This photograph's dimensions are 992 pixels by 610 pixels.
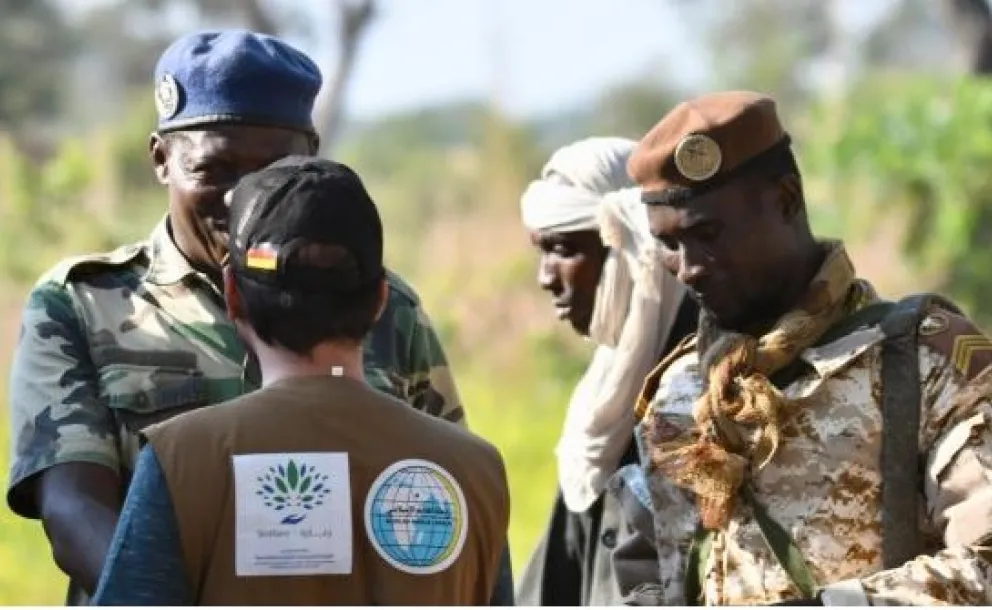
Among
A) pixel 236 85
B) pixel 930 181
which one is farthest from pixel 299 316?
pixel 930 181

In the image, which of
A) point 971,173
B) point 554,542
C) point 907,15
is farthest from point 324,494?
point 907,15

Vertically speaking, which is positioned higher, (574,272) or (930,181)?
(930,181)

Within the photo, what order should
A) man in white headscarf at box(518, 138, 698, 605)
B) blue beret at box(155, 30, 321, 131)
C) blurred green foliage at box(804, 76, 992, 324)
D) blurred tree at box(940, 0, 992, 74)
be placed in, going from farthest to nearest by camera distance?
1. blurred tree at box(940, 0, 992, 74)
2. blurred green foliage at box(804, 76, 992, 324)
3. man in white headscarf at box(518, 138, 698, 605)
4. blue beret at box(155, 30, 321, 131)

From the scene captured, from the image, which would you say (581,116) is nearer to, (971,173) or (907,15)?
(907,15)

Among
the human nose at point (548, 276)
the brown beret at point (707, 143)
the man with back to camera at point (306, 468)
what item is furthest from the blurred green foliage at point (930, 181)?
the man with back to camera at point (306, 468)

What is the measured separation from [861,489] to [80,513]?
122 centimetres

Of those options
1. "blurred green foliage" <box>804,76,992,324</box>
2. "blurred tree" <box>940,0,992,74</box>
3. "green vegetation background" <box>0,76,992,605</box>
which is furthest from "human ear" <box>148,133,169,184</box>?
"blurred tree" <box>940,0,992,74</box>

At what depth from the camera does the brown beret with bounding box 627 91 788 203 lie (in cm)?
406

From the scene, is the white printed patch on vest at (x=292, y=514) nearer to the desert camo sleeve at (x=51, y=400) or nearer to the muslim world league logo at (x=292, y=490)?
the muslim world league logo at (x=292, y=490)

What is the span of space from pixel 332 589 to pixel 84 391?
945mm

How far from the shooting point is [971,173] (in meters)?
13.2

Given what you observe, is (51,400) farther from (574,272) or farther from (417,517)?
(574,272)

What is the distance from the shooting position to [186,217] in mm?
4121

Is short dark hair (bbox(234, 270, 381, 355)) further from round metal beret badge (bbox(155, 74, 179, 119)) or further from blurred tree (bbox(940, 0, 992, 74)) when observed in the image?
blurred tree (bbox(940, 0, 992, 74))
